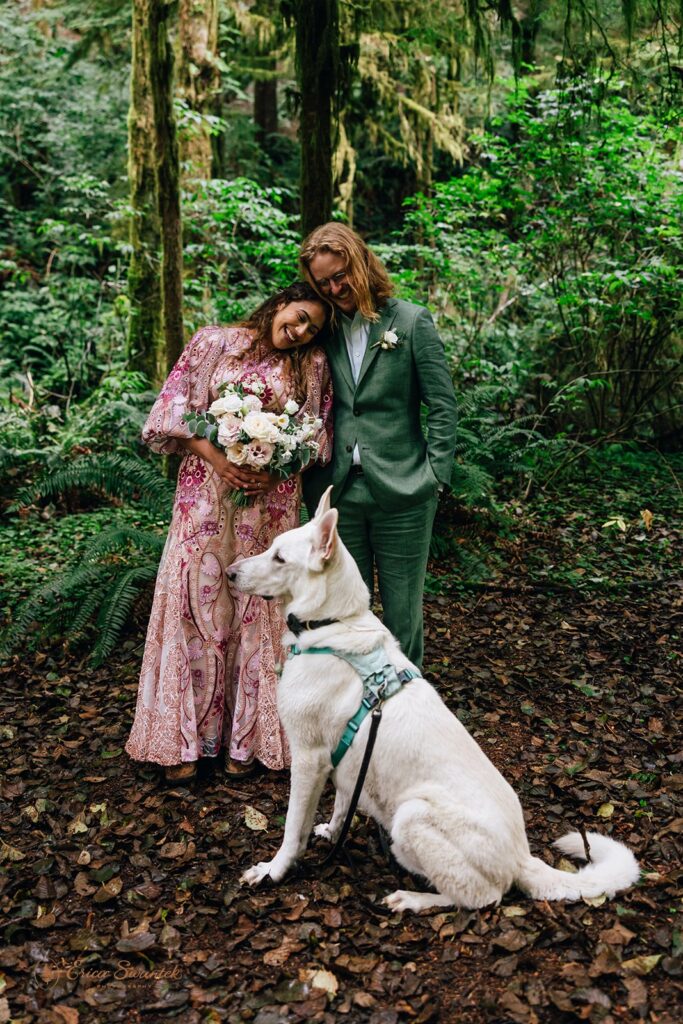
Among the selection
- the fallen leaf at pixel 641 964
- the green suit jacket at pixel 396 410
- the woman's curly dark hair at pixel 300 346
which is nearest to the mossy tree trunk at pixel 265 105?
the woman's curly dark hair at pixel 300 346

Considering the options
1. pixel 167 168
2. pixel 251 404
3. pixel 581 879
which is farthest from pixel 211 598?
pixel 167 168

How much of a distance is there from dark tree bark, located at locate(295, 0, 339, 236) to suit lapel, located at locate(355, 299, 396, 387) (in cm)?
276

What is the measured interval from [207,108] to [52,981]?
43.0 feet

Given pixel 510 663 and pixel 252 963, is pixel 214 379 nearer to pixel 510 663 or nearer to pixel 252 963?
pixel 252 963

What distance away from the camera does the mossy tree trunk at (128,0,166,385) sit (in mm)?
10609

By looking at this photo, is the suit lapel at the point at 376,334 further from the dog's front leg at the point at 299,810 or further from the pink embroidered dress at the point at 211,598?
the dog's front leg at the point at 299,810

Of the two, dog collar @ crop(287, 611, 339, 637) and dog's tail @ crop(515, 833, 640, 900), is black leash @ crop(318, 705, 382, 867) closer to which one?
dog collar @ crop(287, 611, 339, 637)

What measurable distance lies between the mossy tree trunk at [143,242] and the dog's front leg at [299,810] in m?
8.00

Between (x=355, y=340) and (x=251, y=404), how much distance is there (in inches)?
27.5

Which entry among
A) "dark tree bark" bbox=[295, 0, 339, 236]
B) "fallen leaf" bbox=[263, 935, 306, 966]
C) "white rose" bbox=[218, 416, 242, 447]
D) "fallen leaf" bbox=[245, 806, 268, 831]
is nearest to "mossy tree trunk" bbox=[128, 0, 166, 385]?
"dark tree bark" bbox=[295, 0, 339, 236]

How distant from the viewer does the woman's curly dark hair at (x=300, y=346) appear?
164 inches

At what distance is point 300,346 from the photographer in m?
4.24
